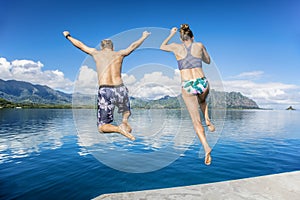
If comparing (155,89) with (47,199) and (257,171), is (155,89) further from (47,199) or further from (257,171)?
(257,171)

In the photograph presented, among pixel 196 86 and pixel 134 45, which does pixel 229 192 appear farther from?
pixel 134 45

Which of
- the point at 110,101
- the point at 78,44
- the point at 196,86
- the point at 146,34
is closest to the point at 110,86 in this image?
the point at 110,101

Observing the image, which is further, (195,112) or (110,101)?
(110,101)

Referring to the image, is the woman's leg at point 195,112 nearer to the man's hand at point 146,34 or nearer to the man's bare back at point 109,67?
the man's bare back at point 109,67

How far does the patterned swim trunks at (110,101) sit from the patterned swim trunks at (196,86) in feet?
4.04

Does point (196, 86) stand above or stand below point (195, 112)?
above

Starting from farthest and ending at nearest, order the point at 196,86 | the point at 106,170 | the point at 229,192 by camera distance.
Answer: the point at 106,170, the point at 229,192, the point at 196,86

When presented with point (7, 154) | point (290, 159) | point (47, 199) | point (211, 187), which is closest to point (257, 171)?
point (290, 159)

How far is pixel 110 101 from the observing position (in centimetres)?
422

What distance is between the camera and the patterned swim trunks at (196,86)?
3680mm

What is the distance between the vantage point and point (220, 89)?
4758 millimetres

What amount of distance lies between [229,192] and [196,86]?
200 inches

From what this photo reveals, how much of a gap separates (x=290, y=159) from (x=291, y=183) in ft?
50.2

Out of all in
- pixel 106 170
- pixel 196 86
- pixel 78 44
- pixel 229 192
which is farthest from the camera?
pixel 106 170
